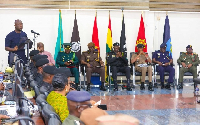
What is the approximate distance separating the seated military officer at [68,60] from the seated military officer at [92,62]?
252 millimetres

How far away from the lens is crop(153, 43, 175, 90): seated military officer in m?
9.98

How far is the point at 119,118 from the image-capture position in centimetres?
136

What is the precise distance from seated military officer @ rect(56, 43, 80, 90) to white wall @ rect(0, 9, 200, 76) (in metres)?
0.71

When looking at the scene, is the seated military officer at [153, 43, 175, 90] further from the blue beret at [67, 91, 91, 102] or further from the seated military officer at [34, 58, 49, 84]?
the blue beret at [67, 91, 91, 102]

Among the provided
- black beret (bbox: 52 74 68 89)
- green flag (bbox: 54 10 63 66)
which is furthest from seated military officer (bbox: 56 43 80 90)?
black beret (bbox: 52 74 68 89)

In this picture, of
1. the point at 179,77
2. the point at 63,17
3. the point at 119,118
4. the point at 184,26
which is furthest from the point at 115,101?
the point at 119,118

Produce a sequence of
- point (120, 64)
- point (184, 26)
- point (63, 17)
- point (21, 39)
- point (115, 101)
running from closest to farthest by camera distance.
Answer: point (21, 39), point (115, 101), point (120, 64), point (63, 17), point (184, 26)

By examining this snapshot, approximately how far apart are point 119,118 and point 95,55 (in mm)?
8588

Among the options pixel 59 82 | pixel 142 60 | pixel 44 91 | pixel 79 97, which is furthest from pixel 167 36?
pixel 79 97

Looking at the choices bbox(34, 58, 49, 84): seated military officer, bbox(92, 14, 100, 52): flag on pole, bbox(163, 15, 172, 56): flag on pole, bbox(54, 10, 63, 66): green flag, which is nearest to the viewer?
bbox(34, 58, 49, 84): seated military officer

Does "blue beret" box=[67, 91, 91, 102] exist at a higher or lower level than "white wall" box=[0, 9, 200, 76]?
lower

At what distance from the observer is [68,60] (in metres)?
9.68

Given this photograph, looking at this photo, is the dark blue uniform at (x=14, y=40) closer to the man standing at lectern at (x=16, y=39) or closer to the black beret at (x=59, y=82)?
the man standing at lectern at (x=16, y=39)

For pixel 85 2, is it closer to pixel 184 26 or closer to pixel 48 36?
A: pixel 48 36
